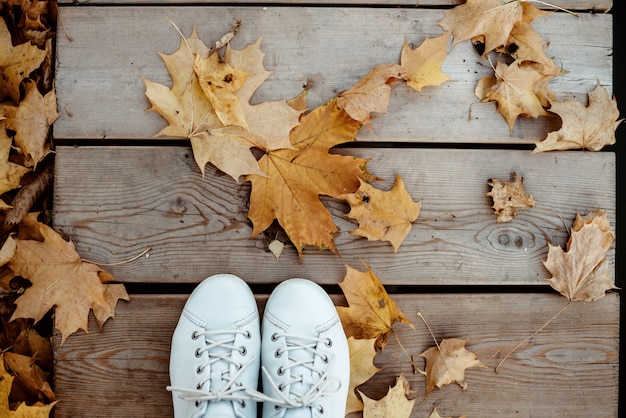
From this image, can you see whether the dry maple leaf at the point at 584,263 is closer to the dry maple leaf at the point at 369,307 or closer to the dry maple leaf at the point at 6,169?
the dry maple leaf at the point at 369,307

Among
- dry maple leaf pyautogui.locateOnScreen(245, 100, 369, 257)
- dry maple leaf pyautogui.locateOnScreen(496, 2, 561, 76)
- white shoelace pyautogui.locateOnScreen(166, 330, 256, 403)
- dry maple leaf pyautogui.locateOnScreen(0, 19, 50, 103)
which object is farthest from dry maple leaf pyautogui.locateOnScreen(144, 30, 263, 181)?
dry maple leaf pyautogui.locateOnScreen(496, 2, 561, 76)

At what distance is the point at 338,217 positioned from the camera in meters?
1.29

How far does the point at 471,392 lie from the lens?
1.31 meters

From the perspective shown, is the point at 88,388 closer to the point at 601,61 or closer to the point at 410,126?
the point at 410,126

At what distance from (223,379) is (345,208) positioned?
551mm

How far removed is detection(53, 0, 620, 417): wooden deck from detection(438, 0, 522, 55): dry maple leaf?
0.13 ft

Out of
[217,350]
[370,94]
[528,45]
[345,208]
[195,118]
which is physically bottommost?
[217,350]

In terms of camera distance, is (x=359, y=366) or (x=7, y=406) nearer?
(x=7, y=406)

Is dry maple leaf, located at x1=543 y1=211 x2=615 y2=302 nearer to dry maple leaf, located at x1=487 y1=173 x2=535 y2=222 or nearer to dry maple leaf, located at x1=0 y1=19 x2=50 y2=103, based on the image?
dry maple leaf, located at x1=487 y1=173 x2=535 y2=222

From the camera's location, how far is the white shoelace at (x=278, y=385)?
1229 millimetres

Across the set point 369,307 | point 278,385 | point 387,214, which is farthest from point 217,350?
point 387,214

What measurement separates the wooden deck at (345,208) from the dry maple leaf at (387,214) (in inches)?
1.6

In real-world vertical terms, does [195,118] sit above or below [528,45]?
below

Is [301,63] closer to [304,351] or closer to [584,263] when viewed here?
[304,351]
